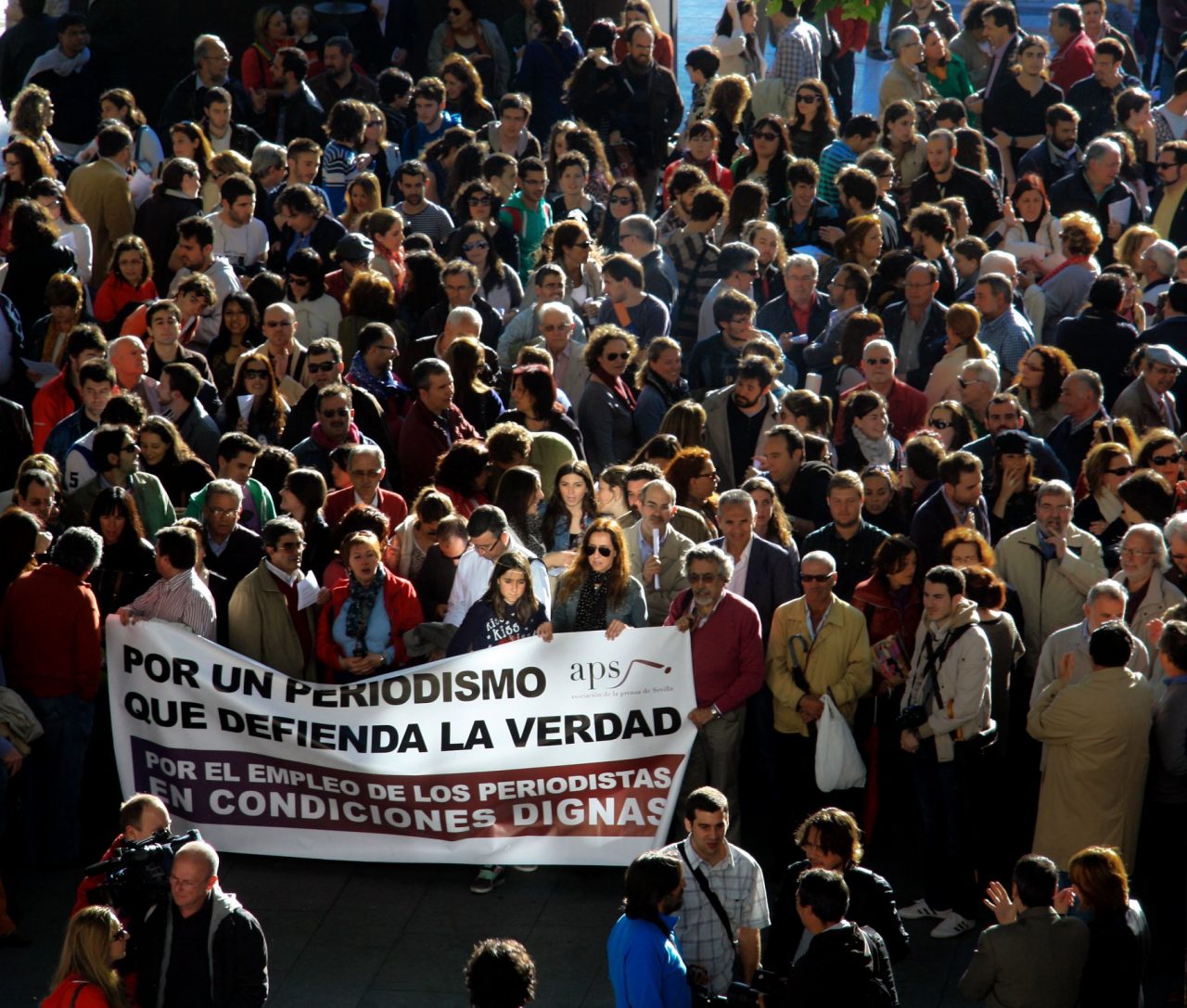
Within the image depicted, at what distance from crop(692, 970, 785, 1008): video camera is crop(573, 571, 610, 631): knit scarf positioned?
234 cm

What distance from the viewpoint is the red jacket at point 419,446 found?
11.5 meters

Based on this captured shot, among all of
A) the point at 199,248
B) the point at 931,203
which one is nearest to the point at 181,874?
the point at 199,248

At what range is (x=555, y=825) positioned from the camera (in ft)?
31.2

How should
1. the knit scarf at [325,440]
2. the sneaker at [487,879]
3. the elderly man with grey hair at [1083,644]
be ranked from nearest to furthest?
the elderly man with grey hair at [1083,644] → the sneaker at [487,879] → the knit scarf at [325,440]

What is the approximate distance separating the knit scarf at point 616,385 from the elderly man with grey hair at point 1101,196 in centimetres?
541

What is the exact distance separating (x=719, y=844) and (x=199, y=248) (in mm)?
6956

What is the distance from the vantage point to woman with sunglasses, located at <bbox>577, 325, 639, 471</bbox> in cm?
1207

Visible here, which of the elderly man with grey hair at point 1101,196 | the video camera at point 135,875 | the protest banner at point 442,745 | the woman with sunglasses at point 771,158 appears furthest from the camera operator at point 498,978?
the elderly man with grey hair at point 1101,196

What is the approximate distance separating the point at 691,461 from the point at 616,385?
1643mm

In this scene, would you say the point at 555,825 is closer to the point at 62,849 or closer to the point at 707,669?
the point at 707,669

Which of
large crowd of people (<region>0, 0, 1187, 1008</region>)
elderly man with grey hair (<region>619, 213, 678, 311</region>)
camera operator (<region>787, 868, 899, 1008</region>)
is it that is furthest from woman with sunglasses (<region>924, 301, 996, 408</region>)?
camera operator (<region>787, 868, 899, 1008</region>)

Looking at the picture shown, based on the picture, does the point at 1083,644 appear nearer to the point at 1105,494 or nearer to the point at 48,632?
the point at 1105,494

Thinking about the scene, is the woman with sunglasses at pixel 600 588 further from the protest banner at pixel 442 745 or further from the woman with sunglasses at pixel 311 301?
the woman with sunglasses at pixel 311 301

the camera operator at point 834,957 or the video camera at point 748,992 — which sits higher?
the camera operator at point 834,957
